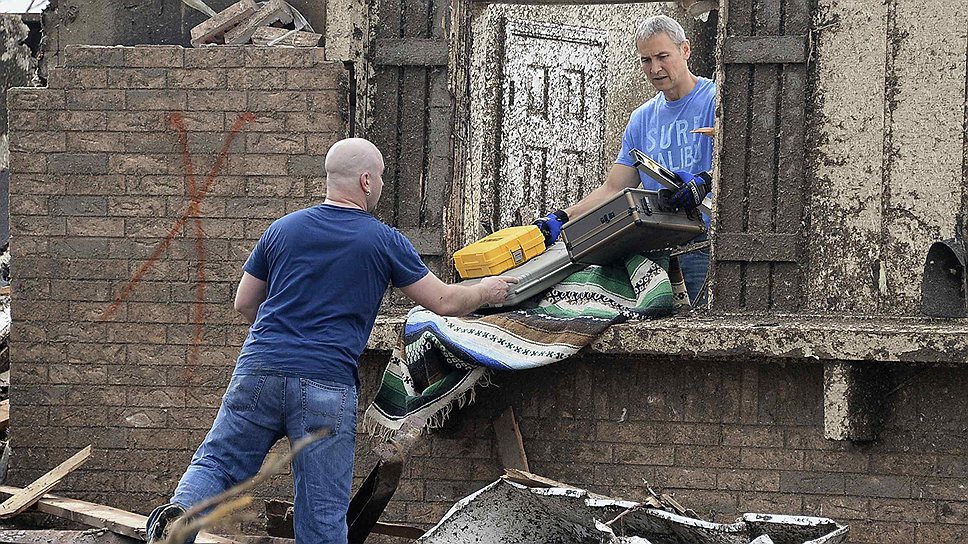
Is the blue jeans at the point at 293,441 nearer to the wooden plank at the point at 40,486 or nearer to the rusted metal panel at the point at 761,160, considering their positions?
the wooden plank at the point at 40,486

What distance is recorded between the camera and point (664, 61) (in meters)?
5.76

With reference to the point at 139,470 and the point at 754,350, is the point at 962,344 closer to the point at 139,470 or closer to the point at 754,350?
the point at 754,350

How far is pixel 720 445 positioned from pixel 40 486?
306cm

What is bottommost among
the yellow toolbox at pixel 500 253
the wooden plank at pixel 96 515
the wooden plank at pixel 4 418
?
the wooden plank at pixel 96 515

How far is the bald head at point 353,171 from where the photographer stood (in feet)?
13.3

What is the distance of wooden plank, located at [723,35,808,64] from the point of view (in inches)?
214

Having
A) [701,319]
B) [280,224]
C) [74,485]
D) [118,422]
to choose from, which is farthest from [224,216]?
[701,319]

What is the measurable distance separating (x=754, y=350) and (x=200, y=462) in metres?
2.09

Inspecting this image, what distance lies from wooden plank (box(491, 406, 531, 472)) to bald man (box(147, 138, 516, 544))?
4.06 feet

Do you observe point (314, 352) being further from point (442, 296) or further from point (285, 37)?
point (285, 37)

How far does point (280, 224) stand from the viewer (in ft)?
13.2

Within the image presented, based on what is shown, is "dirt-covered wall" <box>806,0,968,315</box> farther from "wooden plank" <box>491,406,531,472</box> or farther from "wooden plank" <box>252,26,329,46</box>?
"wooden plank" <box>252,26,329,46</box>

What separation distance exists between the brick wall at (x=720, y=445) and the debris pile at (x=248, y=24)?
2928 mm

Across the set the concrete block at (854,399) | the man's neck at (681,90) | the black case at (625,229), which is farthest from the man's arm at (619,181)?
the concrete block at (854,399)
